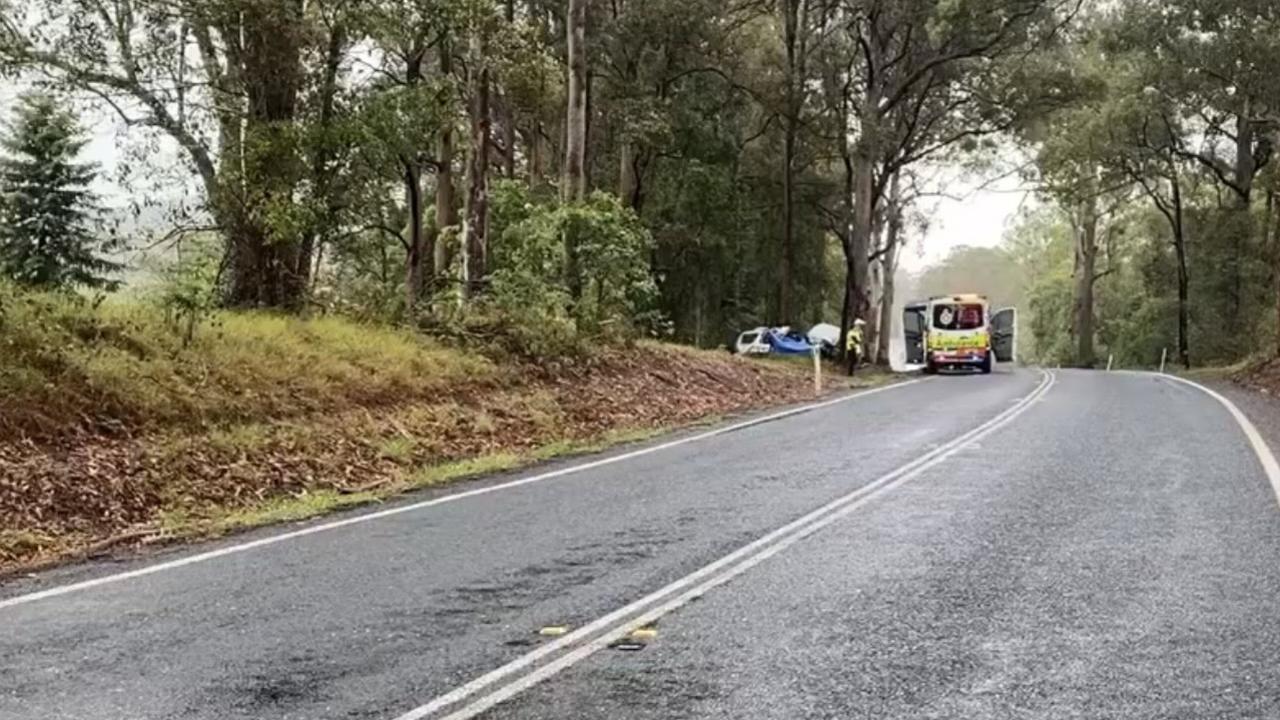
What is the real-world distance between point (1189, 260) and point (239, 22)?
1840 inches

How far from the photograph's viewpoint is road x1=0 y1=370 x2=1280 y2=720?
505 centimetres

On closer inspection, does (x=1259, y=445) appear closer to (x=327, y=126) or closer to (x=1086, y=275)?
(x=327, y=126)

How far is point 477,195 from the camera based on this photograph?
2081 centimetres

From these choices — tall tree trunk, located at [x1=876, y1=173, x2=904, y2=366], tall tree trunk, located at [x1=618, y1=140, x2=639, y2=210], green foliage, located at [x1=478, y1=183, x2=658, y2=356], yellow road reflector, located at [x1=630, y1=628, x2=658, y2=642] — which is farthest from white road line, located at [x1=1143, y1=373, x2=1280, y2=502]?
tall tree trunk, located at [x1=876, y1=173, x2=904, y2=366]

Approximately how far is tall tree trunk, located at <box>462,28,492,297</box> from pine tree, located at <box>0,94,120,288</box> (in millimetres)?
7145

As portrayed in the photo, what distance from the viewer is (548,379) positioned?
1792 centimetres

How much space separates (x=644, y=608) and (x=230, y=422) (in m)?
6.53

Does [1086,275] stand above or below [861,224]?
below

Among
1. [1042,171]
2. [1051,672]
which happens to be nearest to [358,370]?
[1051,672]

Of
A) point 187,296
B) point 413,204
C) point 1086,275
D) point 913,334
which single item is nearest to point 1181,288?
point 1086,275

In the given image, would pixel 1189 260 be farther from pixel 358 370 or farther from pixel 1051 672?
pixel 1051 672

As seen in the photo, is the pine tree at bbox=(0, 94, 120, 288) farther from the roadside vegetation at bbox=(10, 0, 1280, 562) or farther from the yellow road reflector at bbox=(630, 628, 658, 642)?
the yellow road reflector at bbox=(630, 628, 658, 642)

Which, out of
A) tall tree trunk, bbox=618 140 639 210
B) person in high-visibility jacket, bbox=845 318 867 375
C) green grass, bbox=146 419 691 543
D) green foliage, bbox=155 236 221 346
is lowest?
green grass, bbox=146 419 691 543

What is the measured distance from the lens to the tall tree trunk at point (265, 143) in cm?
1477
